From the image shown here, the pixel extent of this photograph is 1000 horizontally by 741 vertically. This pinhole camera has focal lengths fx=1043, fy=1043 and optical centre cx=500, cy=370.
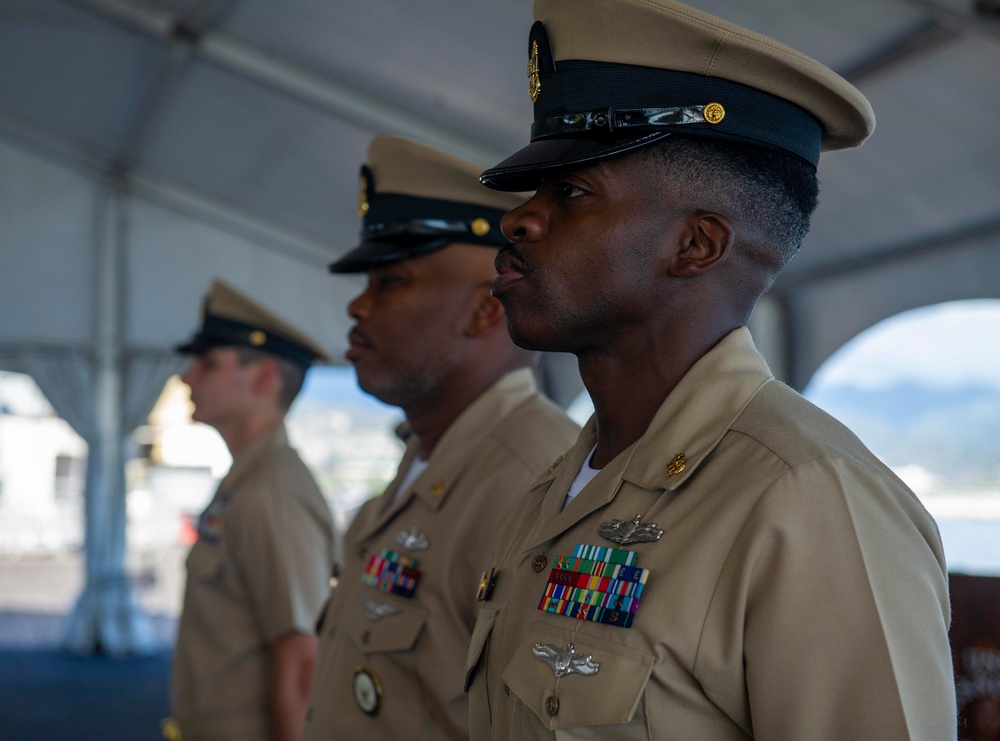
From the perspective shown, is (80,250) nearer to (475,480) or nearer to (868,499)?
(475,480)

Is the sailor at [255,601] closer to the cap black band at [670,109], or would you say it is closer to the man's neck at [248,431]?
the man's neck at [248,431]

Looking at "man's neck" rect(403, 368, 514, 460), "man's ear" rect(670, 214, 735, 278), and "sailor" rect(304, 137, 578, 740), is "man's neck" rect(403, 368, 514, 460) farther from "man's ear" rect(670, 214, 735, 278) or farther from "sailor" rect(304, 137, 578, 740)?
"man's ear" rect(670, 214, 735, 278)

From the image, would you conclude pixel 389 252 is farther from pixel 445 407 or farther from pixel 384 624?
pixel 384 624

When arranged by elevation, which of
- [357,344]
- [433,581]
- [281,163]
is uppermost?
[281,163]

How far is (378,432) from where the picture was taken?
9312mm

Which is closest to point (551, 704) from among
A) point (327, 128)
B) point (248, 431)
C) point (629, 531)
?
point (629, 531)

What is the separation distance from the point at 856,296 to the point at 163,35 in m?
4.15

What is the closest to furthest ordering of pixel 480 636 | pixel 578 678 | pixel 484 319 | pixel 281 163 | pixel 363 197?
pixel 578 678
pixel 480 636
pixel 484 319
pixel 363 197
pixel 281 163

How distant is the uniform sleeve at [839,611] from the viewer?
73 centimetres

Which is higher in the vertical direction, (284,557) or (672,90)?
(672,90)

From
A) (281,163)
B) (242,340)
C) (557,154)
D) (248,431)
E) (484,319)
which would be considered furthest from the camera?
(281,163)

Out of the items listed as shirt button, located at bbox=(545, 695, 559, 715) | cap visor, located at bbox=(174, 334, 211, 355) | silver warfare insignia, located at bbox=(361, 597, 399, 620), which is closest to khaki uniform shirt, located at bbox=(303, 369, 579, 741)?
silver warfare insignia, located at bbox=(361, 597, 399, 620)

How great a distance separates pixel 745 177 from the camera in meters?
0.96

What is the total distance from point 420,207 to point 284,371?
1267mm
